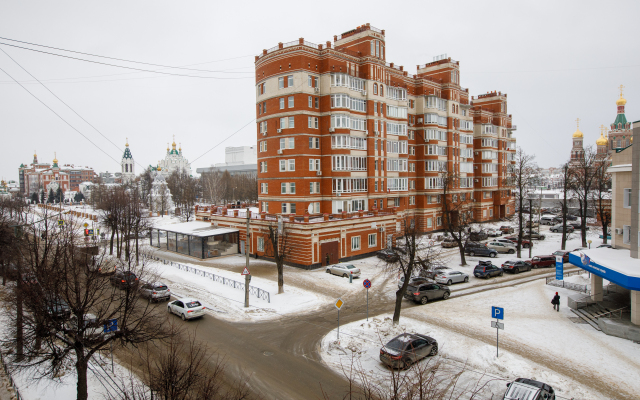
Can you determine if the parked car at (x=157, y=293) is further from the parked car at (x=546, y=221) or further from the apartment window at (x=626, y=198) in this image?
the parked car at (x=546, y=221)

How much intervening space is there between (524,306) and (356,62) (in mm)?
32849

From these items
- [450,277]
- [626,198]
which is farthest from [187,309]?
[626,198]

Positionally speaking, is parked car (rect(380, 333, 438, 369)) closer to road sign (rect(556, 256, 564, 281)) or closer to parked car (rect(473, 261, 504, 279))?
road sign (rect(556, 256, 564, 281))

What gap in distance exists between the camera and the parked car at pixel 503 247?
4338 centimetres

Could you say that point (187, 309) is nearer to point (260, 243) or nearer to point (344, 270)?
point (344, 270)

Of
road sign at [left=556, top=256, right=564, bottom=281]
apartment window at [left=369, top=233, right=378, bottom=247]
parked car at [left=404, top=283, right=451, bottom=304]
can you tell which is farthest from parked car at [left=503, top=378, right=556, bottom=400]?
apartment window at [left=369, top=233, right=378, bottom=247]

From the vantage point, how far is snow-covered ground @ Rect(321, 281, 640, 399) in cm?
1513

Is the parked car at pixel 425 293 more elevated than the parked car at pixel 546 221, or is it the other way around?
the parked car at pixel 546 221

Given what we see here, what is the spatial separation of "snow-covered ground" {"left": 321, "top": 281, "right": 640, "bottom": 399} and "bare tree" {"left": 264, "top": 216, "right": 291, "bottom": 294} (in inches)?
326

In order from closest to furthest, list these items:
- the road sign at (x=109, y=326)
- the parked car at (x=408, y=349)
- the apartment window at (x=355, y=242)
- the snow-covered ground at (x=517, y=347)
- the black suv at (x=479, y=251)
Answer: the road sign at (x=109, y=326) → the snow-covered ground at (x=517, y=347) → the parked car at (x=408, y=349) → the apartment window at (x=355, y=242) → the black suv at (x=479, y=251)

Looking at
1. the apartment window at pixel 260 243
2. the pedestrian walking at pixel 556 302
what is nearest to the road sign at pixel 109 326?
the pedestrian walking at pixel 556 302

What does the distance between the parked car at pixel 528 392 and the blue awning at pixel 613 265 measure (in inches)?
407

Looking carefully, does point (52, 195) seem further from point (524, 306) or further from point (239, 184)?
point (524, 306)

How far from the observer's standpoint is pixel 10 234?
2758 cm
